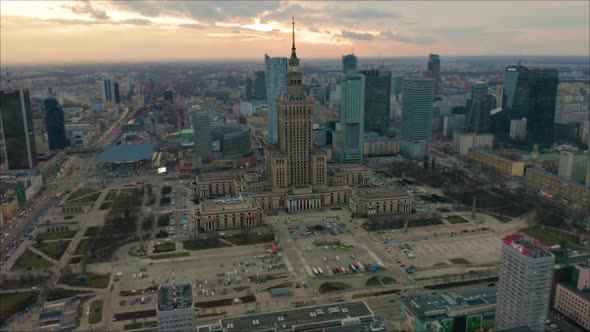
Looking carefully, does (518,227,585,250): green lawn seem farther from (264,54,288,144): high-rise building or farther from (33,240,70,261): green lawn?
(33,240,70,261): green lawn

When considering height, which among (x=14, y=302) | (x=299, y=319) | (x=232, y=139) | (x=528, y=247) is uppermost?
(x=528, y=247)

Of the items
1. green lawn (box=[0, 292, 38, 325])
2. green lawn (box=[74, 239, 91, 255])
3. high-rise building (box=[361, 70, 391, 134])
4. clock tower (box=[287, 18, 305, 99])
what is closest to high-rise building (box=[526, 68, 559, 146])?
high-rise building (box=[361, 70, 391, 134])

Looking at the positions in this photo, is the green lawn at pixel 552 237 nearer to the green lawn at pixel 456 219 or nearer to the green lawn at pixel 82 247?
the green lawn at pixel 456 219

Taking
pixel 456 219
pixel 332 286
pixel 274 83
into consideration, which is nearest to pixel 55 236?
pixel 332 286

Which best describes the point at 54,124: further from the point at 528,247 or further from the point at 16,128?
the point at 528,247

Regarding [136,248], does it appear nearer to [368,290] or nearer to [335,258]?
[335,258]

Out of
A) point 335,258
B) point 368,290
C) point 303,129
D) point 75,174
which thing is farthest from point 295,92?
point 75,174
